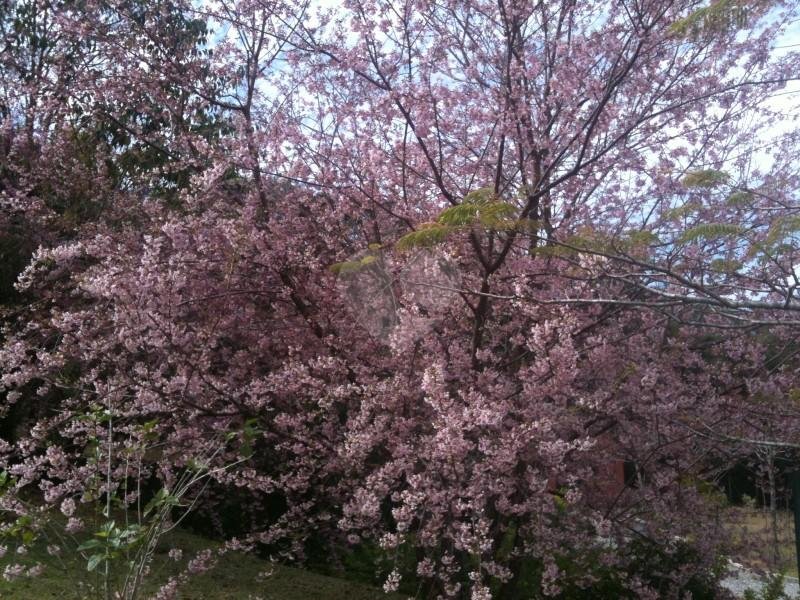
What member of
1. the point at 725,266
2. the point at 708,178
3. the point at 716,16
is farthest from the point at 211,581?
the point at 716,16

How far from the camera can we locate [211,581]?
19.6 feet

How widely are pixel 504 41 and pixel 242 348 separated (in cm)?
321

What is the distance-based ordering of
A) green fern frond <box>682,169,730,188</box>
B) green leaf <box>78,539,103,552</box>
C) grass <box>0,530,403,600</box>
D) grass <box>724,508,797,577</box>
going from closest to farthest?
green leaf <box>78,539,103,552</box>, green fern frond <box>682,169,730,188</box>, grass <box>0,530,403,600</box>, grass <box>724,508,797,577</box>

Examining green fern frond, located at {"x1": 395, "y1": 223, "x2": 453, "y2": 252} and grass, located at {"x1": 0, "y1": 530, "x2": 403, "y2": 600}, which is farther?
grass, located at {"x1": 0, "y1": 530, "x2": 403, "y2": 600}

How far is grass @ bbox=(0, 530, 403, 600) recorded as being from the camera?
16.7ft

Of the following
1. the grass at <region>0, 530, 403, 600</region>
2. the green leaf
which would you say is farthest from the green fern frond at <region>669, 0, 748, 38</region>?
the grass at <region>0, 530, 403, 600</region>

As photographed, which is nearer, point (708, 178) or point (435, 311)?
point (708, 178)

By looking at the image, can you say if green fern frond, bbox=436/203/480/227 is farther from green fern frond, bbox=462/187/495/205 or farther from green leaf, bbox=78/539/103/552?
green leaf, bbox=78/539/103/552

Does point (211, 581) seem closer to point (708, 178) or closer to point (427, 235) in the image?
point (427, 235)

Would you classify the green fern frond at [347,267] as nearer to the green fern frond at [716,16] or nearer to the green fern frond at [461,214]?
the green fern frond at [461,214]

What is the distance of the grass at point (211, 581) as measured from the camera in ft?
16.7

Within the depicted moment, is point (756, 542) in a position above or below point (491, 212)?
below

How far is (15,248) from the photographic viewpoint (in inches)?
296

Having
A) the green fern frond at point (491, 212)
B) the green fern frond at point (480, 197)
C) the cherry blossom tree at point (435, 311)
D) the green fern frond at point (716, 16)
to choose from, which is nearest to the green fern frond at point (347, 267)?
the cherry blossom tree at point (435, 311)
